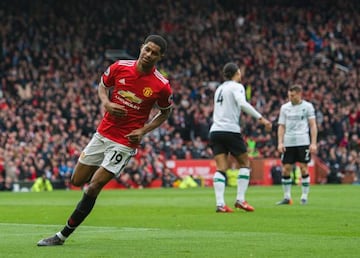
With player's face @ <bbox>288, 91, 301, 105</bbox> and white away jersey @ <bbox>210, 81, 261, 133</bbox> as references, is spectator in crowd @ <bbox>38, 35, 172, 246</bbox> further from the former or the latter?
player's face @ <bbox>288, 91, 301, 105</bbox>

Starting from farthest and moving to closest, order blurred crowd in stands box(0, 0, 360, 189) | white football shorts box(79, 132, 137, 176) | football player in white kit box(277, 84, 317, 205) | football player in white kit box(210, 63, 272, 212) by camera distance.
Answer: blurred crowd in stands box(0, 0, 360, 189), football player in white kit box(277, 84, 317, 205), football player in white kit box(210, 63, 272, 212), white football shorts box(79, 132, 137, 176)

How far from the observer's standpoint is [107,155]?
11.1 m

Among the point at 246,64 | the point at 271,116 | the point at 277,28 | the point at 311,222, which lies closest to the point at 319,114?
the point at 271,116

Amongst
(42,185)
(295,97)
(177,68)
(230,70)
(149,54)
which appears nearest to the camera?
(149,54)

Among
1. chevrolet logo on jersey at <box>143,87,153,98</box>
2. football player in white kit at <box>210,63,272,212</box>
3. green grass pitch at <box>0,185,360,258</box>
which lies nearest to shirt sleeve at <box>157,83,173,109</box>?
chevrolet logo on jersey at <box>143,87,153,98</box>

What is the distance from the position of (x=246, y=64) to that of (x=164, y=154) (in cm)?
931

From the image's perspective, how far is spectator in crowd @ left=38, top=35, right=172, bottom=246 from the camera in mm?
10992

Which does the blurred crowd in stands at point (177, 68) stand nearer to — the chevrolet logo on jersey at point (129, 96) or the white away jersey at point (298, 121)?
the white away jersey at point (298, 121)

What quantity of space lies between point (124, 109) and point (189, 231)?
7.97ft

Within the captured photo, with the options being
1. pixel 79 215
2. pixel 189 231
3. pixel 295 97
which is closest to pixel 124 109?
pixel 79 215

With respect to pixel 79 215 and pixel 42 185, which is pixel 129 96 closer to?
pixel 79 215

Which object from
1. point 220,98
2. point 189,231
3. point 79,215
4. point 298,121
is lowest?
point 189,231

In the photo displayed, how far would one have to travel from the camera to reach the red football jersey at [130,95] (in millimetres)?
11156

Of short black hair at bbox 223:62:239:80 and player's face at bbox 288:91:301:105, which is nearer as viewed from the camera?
short black hair at bbox 223:62:239:80
